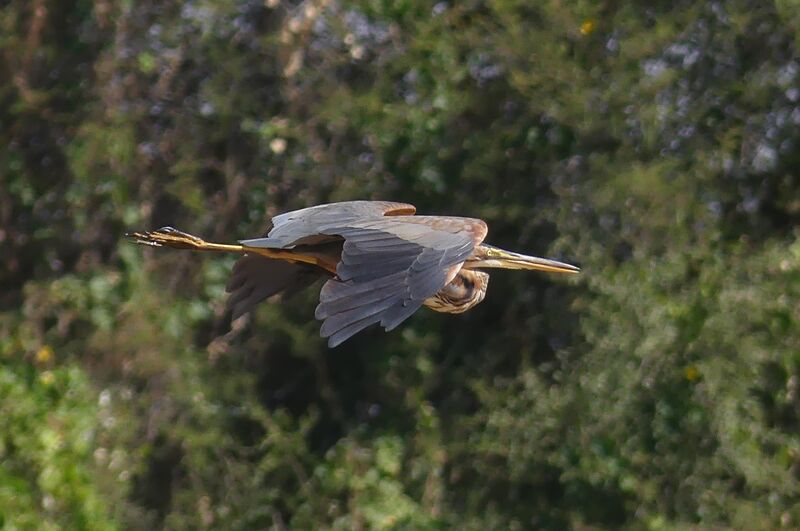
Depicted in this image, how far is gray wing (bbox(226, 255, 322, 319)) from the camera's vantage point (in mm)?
4824

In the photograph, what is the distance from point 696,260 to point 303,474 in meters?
2.09

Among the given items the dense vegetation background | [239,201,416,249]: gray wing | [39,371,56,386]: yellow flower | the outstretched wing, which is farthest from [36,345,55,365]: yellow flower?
[239,201,416,249]: gray wing

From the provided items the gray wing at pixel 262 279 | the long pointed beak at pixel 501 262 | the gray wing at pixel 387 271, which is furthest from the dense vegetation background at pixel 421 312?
the gray wing at pixel 387 271

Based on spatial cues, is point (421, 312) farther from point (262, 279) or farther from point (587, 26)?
point (262, 279)

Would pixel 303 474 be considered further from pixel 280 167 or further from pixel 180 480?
pixel 280 167

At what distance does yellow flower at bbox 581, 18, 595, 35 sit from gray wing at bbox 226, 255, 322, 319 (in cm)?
236

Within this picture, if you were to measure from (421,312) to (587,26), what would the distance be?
1.44 meters

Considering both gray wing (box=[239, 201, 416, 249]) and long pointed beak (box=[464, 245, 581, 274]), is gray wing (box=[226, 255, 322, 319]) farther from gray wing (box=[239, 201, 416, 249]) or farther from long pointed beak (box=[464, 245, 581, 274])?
long pointed beak (box=[464, 245, 581, 274])

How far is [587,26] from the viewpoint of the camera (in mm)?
6691

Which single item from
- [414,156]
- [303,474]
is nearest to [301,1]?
[414,156]

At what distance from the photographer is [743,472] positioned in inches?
248

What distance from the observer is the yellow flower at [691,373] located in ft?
21.0

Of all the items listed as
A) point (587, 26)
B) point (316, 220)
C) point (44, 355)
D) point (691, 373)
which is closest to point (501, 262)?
point (316, 220)

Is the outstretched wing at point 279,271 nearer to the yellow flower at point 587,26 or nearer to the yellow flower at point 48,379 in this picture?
the yellow flower at point 587,26
